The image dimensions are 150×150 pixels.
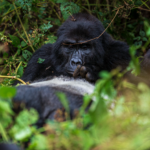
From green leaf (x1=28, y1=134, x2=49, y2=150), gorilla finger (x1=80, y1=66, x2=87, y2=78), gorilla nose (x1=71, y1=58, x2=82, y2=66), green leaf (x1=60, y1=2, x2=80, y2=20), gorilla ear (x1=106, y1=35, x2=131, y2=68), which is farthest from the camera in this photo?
green leaf (x1=60, y1=2, x2=80, y2=20)

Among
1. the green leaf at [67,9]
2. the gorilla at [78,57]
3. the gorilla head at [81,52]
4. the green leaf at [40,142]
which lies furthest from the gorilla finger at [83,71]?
the green leaf at [40,142]

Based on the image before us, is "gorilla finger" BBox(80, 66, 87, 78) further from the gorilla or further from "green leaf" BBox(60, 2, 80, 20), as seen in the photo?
"green leaf" BBox(60, 2, 80, 20)

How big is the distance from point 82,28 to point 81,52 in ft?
0.97

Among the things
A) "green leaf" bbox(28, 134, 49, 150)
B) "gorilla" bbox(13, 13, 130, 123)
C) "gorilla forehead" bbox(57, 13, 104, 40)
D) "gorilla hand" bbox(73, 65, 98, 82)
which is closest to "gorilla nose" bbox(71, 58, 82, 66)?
"gorilla" bbox(13, 13, 130, 123)

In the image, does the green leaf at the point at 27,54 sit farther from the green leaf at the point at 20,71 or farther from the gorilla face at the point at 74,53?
the gorilla face at the point at 74,53

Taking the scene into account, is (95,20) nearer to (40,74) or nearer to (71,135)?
(40,74)

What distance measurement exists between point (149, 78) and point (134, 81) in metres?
Result: 0.23

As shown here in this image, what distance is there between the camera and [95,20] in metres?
3.23

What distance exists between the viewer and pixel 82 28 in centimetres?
302

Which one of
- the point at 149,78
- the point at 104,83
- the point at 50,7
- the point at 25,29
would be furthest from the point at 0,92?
the point at 50,7

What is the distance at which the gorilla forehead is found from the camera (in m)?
3.01

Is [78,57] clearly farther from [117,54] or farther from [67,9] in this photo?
[67,9]

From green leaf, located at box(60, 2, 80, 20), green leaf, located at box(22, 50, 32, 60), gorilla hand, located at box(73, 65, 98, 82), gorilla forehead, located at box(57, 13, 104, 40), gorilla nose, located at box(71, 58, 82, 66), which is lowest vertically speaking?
green leaf, located at box(22, 50, 32, 60)

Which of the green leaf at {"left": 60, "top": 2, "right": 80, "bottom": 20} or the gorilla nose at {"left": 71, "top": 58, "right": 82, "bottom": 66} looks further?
the green leaf at {"left": 60, "top": 2, "right": 80, "bottom": 20}
